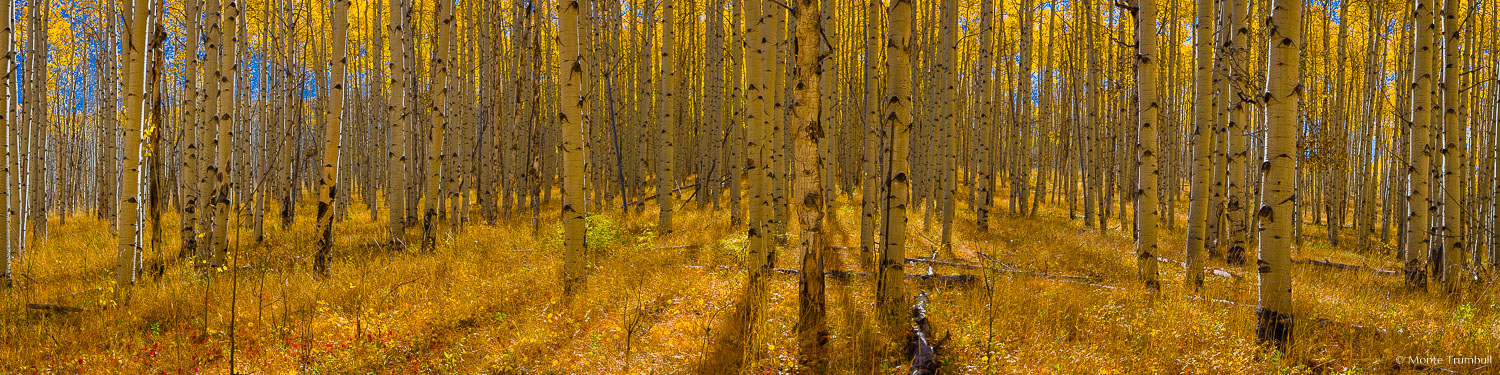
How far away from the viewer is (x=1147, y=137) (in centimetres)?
497

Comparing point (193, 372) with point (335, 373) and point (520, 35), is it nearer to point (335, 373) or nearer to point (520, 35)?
point (335, 373)

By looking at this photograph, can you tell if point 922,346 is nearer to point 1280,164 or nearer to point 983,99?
point 1280,164

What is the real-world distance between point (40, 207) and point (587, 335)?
11.9 metres

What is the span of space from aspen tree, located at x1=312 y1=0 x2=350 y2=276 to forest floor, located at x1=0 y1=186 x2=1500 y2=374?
0.31m

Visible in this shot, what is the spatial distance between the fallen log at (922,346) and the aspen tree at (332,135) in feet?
16.5

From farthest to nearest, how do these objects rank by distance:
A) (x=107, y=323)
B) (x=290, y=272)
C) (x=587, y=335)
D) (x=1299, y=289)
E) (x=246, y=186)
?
(x=246, y=186)
(x=290, y=272)
(x=1299, y=289)
(x=107, y=323)
(x=587, y=335)

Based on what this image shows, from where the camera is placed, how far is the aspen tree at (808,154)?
4.01 m

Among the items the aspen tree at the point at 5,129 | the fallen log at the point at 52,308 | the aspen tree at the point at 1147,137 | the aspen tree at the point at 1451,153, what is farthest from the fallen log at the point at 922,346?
the aspen tree at the point at 5,129

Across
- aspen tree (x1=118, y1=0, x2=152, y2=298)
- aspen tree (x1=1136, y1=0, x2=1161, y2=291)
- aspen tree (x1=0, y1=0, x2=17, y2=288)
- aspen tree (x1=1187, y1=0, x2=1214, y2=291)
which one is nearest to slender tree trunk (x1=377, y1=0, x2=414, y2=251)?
aspen tree (x1=118, y1=0, x2=152, y2=298)

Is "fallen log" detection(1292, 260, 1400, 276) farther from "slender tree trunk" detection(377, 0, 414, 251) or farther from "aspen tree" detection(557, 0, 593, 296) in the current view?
"slender tree trunk" detection(377, 0, 414, 251)

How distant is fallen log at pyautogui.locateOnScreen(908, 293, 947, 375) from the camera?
10.6 ft

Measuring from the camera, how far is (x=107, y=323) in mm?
4340

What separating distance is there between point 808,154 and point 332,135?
14.3 ft

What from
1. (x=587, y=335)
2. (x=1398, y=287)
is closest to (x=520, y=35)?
(x=587, y=335)
